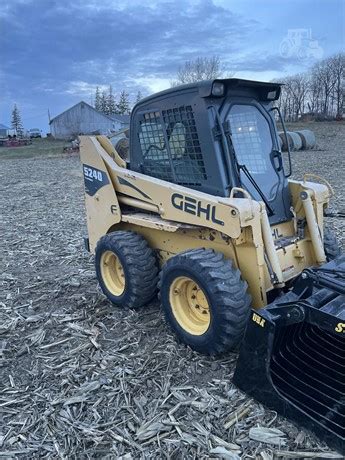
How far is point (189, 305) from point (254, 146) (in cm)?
166

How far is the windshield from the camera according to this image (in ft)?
13.1

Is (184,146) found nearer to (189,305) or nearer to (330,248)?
(189,305)

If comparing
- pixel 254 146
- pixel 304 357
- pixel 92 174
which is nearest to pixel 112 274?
pixel 92 174

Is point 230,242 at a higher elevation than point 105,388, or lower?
higher

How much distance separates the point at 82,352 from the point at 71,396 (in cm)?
63

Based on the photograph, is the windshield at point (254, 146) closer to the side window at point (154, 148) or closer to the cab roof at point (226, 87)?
the cab roof at point (226, 87)

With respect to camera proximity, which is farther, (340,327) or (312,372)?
(312,372)

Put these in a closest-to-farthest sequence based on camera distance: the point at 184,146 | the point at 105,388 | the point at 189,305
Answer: the point at 105,388, the point at 189,305, the point at 184,146

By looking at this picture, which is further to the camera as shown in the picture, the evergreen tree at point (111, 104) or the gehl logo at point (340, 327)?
the evergreen tree at point (111, 104)

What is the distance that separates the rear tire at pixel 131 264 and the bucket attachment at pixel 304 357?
147 centimetres

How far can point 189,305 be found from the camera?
12.8 feet

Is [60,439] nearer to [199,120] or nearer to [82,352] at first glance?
[82,352]

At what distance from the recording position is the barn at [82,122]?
53.2 metres

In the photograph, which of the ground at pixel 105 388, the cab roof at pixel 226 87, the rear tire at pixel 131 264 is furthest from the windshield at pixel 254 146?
the ground at pixel 105 388
